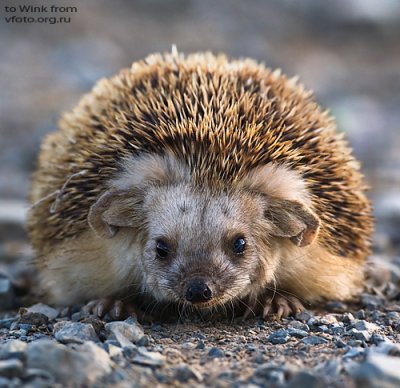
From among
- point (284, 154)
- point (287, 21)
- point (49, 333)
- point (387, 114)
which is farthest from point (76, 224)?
point (287, 21)

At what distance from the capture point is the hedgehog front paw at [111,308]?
493 cm

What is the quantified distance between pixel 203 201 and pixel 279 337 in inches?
33.8

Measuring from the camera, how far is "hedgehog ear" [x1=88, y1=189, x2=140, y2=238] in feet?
15.6

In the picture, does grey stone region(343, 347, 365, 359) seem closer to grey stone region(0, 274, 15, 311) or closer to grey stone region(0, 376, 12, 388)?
→ grey stone region(0, 376, 12, 388)

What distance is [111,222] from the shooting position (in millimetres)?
4805

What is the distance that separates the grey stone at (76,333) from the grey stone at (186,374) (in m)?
0.70

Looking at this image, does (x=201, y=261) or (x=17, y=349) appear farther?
(x=201, y=261)

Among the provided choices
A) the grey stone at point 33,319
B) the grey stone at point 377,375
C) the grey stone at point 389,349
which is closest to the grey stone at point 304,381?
the grey stone at point 377,375

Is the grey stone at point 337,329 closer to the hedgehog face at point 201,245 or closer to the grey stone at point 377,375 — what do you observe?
the hedgehog face at point 201,245

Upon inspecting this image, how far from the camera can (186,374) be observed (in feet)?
11.7

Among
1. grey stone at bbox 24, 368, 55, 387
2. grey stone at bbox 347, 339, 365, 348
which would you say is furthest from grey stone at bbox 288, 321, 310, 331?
grey stone at bbox 24, 368, 55, 387

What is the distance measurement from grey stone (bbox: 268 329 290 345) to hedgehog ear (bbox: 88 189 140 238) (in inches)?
42.0

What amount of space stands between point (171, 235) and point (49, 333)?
2.89 ft

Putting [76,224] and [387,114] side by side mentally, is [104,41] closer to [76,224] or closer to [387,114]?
[387,114]
